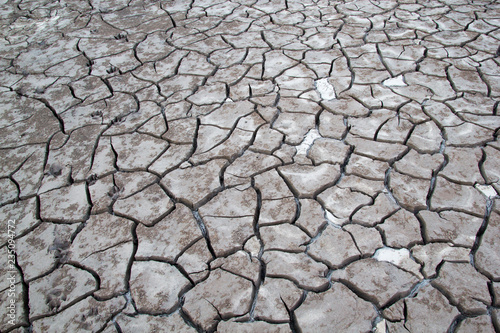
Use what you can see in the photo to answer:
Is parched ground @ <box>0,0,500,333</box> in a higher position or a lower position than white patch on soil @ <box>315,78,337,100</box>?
lower

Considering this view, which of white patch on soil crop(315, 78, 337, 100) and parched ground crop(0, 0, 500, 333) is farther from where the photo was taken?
white patch on soil crop(315, 78, 337, 100)

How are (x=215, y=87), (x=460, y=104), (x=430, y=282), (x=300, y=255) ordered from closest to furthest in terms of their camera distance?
1. (x=430, y=282)
2. (x=300, y=255)
3. (x=460, y=104)
4. (x=215, y=87)

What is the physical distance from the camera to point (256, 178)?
2271mm

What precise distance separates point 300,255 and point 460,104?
1859mm

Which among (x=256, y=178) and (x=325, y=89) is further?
(x=325, y=89)

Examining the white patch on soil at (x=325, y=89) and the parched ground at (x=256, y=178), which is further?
the white patch on soil at (x=325, y=89)

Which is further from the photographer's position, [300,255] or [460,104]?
[460,104]

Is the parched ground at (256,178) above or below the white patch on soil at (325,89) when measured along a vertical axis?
below

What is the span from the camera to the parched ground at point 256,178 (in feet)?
5.46

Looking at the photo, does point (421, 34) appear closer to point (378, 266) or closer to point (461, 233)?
point (461, 233)

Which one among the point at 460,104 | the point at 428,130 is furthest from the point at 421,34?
the point at 428,130

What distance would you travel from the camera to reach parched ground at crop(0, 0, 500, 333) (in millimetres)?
1665

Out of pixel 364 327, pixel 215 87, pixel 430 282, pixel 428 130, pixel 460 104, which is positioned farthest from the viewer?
pixel 215 87

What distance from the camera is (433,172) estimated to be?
2240 mm
